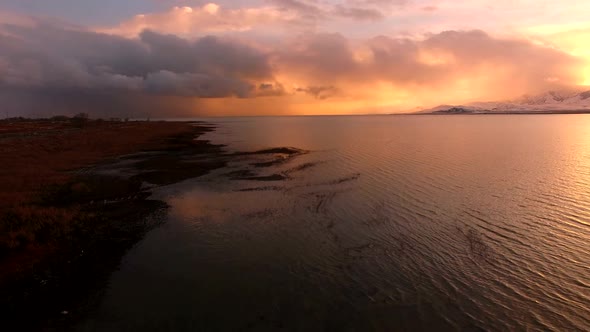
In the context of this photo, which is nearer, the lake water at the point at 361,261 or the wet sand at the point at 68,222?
the lake water at the point at 361,261

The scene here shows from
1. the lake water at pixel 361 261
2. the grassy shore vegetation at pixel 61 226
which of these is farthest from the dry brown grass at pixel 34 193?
the lake water at pixel 361 261

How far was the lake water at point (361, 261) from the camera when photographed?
13.8 meters

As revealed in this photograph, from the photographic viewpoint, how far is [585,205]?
92.0 ft

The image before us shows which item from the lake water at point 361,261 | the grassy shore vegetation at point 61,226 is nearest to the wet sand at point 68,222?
the grassy shore vegetation at point 61,226

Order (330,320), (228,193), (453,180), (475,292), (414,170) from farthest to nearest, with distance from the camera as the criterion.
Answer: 1. (414,170)
2. (453,180)
3. (228,193)
4. (475,292)
5. (330,320)

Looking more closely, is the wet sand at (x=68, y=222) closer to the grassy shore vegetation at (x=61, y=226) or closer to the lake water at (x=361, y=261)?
the grassy shore vegetation at (x=61, y=226)

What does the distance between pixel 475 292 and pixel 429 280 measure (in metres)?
2.00

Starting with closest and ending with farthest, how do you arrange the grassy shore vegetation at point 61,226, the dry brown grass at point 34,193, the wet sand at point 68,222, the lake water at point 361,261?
the lake water at point 361,261 → the wet sand at point 68,222 → the grassy shore vegetation at point 61,226 → the dry brown grass at point 34,193

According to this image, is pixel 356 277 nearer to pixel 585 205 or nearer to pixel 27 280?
pixel 27 280

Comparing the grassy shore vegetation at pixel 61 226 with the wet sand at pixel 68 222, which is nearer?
the wet sand at pixel 68 222

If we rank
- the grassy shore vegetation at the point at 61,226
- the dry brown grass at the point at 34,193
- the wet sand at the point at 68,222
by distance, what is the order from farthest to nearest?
1. the dry brown grass at the point at 34,193
2. the grassy shore vegetation at the point at 61,226
3. the wet sand at the point at 68,222

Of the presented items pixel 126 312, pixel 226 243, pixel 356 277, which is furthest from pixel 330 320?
pixel 226 243

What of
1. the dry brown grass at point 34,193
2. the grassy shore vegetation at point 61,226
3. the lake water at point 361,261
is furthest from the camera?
the dry brown grass at point 34,193

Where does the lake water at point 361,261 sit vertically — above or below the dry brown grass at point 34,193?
below
